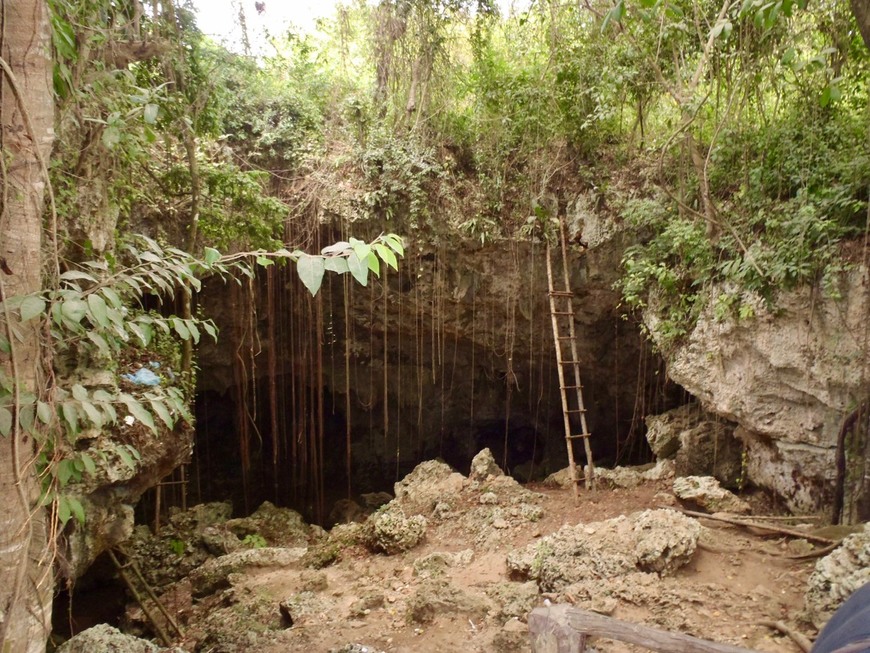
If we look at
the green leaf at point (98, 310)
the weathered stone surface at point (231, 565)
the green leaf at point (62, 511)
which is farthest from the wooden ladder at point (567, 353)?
the green leaf at point (98, 310)

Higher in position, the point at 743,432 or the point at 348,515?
the point at 743,432

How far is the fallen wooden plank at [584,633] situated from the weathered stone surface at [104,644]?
2406mm

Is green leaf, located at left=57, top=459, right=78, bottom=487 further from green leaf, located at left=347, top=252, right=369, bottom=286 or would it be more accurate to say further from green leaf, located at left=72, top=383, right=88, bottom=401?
green leaf, located at left=347, top=252, right=369, bottom=286

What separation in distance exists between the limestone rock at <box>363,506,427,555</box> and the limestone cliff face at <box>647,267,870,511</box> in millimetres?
2969

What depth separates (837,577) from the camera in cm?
303

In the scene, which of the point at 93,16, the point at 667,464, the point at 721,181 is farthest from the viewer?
the point at 667,464

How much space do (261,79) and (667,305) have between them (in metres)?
5.25

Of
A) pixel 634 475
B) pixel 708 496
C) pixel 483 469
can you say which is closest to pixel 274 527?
pixel 483 469

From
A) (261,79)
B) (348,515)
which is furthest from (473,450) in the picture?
(261,79)

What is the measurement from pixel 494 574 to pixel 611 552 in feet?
2.88

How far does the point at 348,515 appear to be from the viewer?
7.75 meters

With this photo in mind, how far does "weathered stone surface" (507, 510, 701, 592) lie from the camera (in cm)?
375

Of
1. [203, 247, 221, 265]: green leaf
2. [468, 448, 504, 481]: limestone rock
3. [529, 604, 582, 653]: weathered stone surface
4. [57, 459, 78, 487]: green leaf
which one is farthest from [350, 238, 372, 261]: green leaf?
[468, 448, 504, 481]: limestone rock

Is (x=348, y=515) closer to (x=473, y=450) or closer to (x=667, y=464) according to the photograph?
(x=473, y=450)
